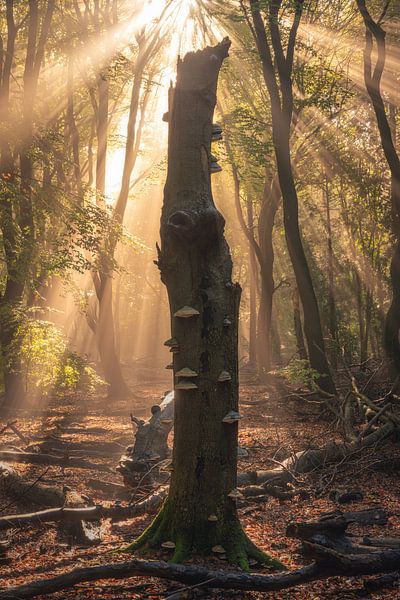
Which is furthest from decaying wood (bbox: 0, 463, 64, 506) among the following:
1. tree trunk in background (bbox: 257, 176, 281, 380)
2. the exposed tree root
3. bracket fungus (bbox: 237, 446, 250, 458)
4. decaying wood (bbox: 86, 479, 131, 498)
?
tree trunk in background (bbox: 257, 176, 281, 380)

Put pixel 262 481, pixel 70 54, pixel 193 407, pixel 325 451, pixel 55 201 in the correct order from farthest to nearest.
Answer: pixel 70 54 < pixel 55 201 < pixel 325 451 < pixel 262 481 < pixel 193 407

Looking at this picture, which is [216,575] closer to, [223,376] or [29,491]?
[223,376]

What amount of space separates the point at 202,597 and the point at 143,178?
2692 cm

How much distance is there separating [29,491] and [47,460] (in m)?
2.70

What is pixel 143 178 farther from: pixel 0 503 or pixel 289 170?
pixel 0 503

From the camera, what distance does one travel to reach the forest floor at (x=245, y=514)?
4877 mm

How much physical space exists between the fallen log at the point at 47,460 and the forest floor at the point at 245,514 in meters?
0.21

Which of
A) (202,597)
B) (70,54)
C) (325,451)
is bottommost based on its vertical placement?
(202,597)

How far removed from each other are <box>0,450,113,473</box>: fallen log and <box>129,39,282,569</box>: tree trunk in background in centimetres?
481

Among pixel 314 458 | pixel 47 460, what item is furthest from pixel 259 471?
pixel 47 460

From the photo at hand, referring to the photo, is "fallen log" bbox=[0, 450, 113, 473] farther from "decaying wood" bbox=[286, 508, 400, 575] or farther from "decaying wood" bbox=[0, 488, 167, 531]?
"decaying wood" bbox=[286, 508, 400, 575]

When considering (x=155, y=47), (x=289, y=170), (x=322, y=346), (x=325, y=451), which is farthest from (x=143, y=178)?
Result: (x=325, y=451)

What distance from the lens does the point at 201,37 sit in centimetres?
2122

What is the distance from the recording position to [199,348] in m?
5.34
